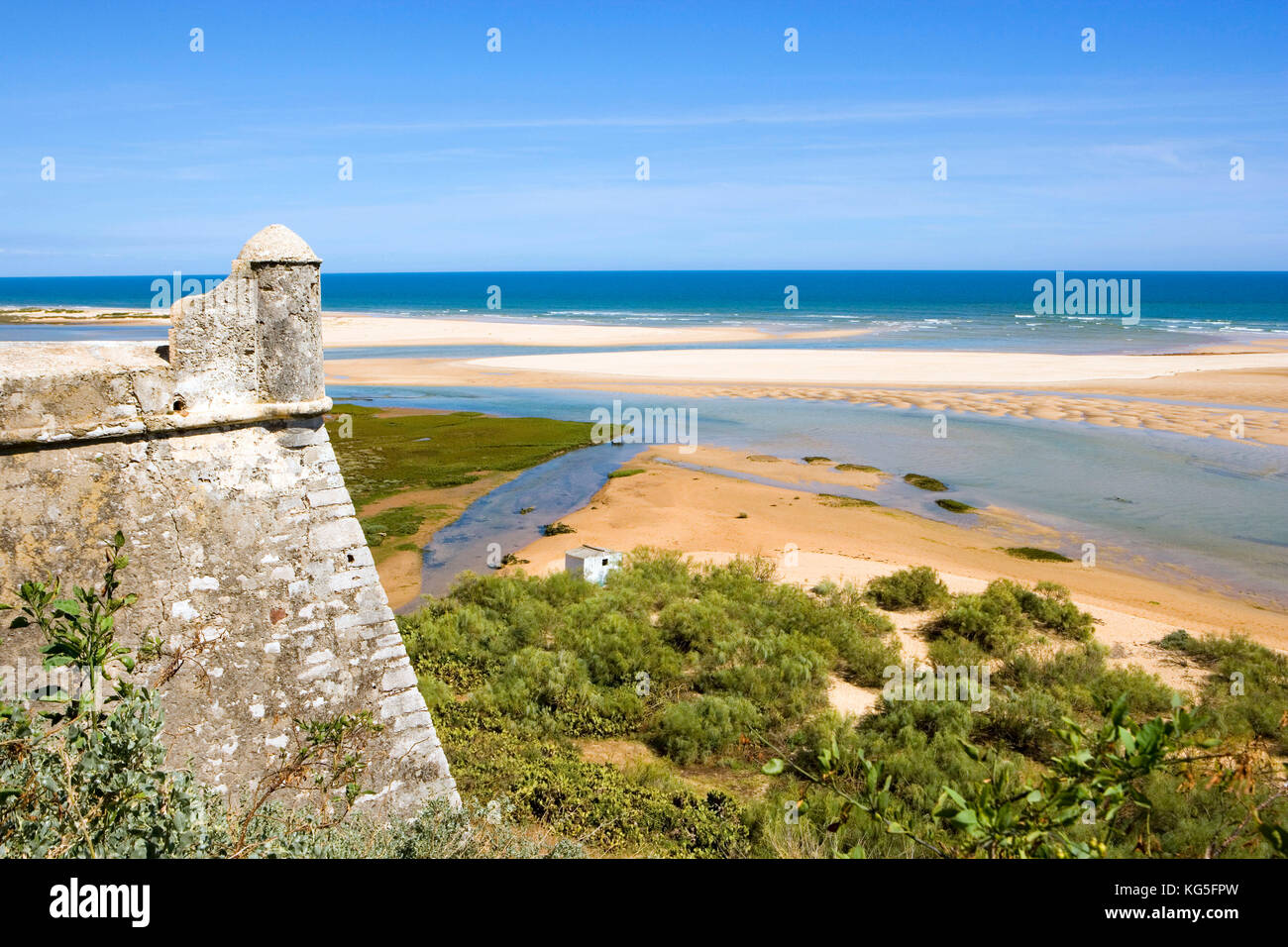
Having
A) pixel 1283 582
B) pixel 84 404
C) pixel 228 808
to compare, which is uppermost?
pixel 84 404

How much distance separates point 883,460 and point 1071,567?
10.2m

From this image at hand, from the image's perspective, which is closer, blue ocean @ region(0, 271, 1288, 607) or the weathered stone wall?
the weathered stone wall

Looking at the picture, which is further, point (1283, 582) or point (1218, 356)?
point (1218, 356)

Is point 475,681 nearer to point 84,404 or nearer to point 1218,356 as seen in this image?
point 84,404

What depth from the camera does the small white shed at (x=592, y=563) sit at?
560 inches

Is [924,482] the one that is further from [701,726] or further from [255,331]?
[255,331]

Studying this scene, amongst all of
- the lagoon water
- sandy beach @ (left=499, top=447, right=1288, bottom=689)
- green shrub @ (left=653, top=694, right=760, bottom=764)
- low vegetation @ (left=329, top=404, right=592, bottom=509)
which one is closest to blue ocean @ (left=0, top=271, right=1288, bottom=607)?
the lagoon water

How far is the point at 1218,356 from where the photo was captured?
49562mm

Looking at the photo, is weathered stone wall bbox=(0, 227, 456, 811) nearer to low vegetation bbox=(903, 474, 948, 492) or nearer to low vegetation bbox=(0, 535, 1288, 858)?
low vegetation bbox=(0, 535, 1288, 858)

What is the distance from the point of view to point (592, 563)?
14.3 m

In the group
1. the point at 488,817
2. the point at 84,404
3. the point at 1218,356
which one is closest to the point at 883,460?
the point at 488,817

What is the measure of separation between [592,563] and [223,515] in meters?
9.18

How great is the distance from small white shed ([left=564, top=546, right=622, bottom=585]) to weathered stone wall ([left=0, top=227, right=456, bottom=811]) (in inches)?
322

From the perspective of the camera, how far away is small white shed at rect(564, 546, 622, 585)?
14.2 m
